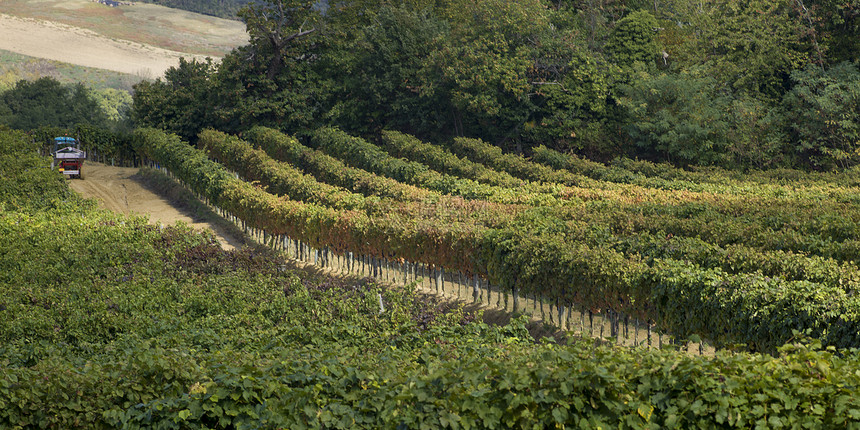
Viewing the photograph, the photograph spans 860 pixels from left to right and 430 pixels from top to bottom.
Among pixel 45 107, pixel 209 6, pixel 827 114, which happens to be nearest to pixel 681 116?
pixel 827 114

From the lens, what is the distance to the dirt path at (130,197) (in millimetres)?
36938

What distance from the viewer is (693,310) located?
15.9m

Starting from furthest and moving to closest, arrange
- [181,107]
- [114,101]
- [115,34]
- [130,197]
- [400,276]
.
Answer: [115,34] < [114,101] < [181,107] < [130,197] < [400,276]

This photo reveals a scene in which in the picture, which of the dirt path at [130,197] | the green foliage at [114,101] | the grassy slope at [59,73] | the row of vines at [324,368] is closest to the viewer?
the row of vines at [324,368]

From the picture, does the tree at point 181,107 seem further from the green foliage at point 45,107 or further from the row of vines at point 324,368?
the row of vines at point 324,368

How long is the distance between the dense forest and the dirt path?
8.06 metres

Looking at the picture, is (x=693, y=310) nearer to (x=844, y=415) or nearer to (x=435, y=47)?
(x=844, y=415)

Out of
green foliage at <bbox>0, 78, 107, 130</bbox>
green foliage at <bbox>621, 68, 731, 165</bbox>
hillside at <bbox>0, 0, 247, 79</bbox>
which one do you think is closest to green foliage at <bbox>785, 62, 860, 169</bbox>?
green foliage at <bbox>621, 68, 731, 165</bbox>

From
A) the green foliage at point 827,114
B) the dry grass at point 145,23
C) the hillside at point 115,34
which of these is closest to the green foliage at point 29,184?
the green foliage at point 827,114

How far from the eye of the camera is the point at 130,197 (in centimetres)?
4475

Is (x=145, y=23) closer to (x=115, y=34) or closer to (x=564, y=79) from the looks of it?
(x=115, y=34)

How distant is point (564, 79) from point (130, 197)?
29542 mm

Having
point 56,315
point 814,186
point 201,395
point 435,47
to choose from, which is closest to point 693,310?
point 201,395

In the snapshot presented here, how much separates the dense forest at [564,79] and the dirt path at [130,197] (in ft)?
26.4
